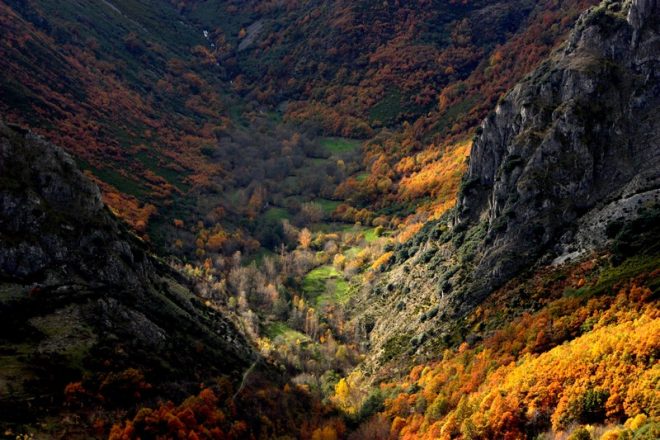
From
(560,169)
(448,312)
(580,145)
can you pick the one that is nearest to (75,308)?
(448,312)

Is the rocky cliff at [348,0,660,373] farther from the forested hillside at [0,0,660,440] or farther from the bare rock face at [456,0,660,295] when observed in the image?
the forested hillside at [0,0,660,440]

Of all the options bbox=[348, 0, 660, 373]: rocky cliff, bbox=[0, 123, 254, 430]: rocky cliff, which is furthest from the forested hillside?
bbox=[348, 0, 660, 373]: rocky cliff

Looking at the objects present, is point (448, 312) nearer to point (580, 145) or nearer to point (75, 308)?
point (580, 145)

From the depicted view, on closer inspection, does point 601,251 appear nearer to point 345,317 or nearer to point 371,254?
point 345,317

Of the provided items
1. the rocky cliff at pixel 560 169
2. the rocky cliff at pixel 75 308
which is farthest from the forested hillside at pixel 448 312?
the rocky cliff at pixel 560 169

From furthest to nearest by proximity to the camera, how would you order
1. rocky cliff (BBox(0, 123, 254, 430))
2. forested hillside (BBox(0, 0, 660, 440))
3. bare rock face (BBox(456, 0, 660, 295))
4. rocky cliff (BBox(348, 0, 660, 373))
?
bare rock face (BBox(456, 0, 660, 295)), rocky cliff (BBox(348, 0, 660, 373)), rocky cliff (BBox(0, 123, 254, 430)), forested hillside (BBox(0, 0, 660, 440))

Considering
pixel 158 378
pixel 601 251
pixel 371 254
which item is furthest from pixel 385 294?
pixel 158 378
